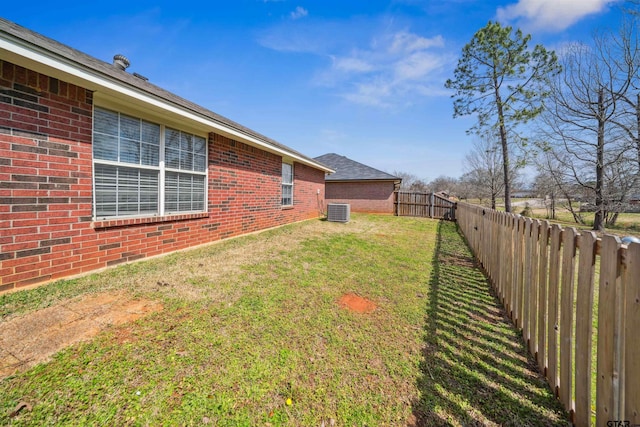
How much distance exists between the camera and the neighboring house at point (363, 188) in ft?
57.7

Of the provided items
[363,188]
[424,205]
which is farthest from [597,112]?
[363,188]

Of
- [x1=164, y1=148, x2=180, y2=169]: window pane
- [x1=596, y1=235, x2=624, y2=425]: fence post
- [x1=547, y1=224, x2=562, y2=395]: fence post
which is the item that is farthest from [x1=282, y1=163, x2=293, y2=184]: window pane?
[x1=596, y1=235, x2=624, y2=425]: fence post

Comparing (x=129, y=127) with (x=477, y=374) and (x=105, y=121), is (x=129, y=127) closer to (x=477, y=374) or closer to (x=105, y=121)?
(x=105, y=121)

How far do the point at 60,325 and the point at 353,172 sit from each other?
59.0 feet

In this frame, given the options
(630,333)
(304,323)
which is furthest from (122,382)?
(630,333)

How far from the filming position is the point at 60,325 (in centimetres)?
243

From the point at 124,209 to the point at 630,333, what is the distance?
593 cm

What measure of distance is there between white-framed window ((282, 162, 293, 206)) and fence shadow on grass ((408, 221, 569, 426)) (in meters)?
7.43

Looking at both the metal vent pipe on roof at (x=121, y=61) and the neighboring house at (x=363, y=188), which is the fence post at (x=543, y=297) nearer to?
the metal vent pipe on roof at (x=121, y=61)

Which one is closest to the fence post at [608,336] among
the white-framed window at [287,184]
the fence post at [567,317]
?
the fence post at [567,317]

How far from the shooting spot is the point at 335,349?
237 cm

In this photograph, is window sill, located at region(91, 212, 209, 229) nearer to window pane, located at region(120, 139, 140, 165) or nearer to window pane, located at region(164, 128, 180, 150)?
window pane, located at region(120, 139, 140, 165)

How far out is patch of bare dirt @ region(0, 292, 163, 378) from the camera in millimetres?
2004

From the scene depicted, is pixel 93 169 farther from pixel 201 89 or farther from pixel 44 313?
pixel 201 89
